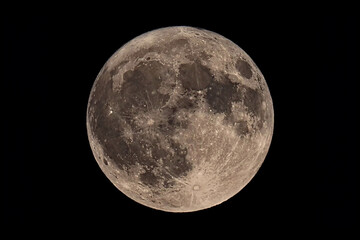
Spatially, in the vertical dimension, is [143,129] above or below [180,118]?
below

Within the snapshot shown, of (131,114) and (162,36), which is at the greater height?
(162,36)

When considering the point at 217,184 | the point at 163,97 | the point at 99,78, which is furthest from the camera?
the point at 99,78

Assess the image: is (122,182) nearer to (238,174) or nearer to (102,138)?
(102,138)

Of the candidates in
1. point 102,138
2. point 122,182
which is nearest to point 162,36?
point 102,138

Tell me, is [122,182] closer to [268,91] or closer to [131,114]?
[131,114]

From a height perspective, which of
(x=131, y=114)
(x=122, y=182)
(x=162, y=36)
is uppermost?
(x=162, y=36)

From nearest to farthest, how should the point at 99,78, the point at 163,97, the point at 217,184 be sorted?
the point at 163,97 < the point at 217,184 < the point at 99,78

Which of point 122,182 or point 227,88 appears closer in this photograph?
point 227,88
